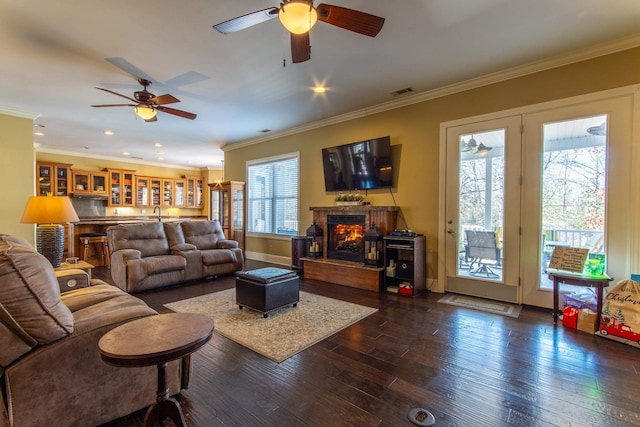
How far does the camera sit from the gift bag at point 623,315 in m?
2.59

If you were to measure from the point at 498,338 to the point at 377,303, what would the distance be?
1.41 meters

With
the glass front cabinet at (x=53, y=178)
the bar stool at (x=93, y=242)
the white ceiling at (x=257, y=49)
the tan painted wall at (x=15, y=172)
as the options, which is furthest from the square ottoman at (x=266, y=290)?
the glass front cabinet at (x=53, y=178)

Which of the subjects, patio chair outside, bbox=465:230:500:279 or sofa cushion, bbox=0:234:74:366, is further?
patio chair outside, bbox=465:230:500:279

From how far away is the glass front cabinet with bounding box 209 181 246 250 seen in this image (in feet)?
24.3

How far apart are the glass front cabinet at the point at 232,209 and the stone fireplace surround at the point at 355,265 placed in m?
2.90

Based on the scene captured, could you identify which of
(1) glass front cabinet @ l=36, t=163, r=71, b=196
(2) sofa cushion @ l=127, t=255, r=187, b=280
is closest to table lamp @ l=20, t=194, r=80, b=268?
(2) sofa cushion @ l=127, t=255, r=187, b=280

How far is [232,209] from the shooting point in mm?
7473

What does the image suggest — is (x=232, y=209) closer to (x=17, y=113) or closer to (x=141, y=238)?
(x=141, y=238)

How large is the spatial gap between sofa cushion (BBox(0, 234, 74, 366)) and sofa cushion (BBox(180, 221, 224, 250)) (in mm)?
4040

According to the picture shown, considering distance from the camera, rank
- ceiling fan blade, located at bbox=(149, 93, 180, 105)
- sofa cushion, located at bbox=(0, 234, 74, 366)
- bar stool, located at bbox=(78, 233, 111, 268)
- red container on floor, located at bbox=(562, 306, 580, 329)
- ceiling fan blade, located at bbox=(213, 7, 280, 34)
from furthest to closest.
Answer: bar stool, located at bbox=(78, 233, 111, 268) < ceiling fan blade, located at bbox=(149, 93, 180, 105) < red container on floor, located at bbox=(562, 306, 580, 329) < ceiling fan blade, located at bbox=(213, 7, 280, 34) < sofa cushion, located at bbox=(0, 234, 74, 366)

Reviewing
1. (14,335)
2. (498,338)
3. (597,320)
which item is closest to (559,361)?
(498,338)

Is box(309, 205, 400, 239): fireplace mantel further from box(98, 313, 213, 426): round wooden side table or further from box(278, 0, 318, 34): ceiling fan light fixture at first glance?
box(98, 313, 213, 426): round wooden side table

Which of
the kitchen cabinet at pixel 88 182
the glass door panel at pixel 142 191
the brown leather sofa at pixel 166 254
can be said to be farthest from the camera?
the glass door panel at pixel 142 191

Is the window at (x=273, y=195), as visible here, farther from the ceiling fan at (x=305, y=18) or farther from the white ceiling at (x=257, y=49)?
the ceiling fan at (x=305, y=18)
